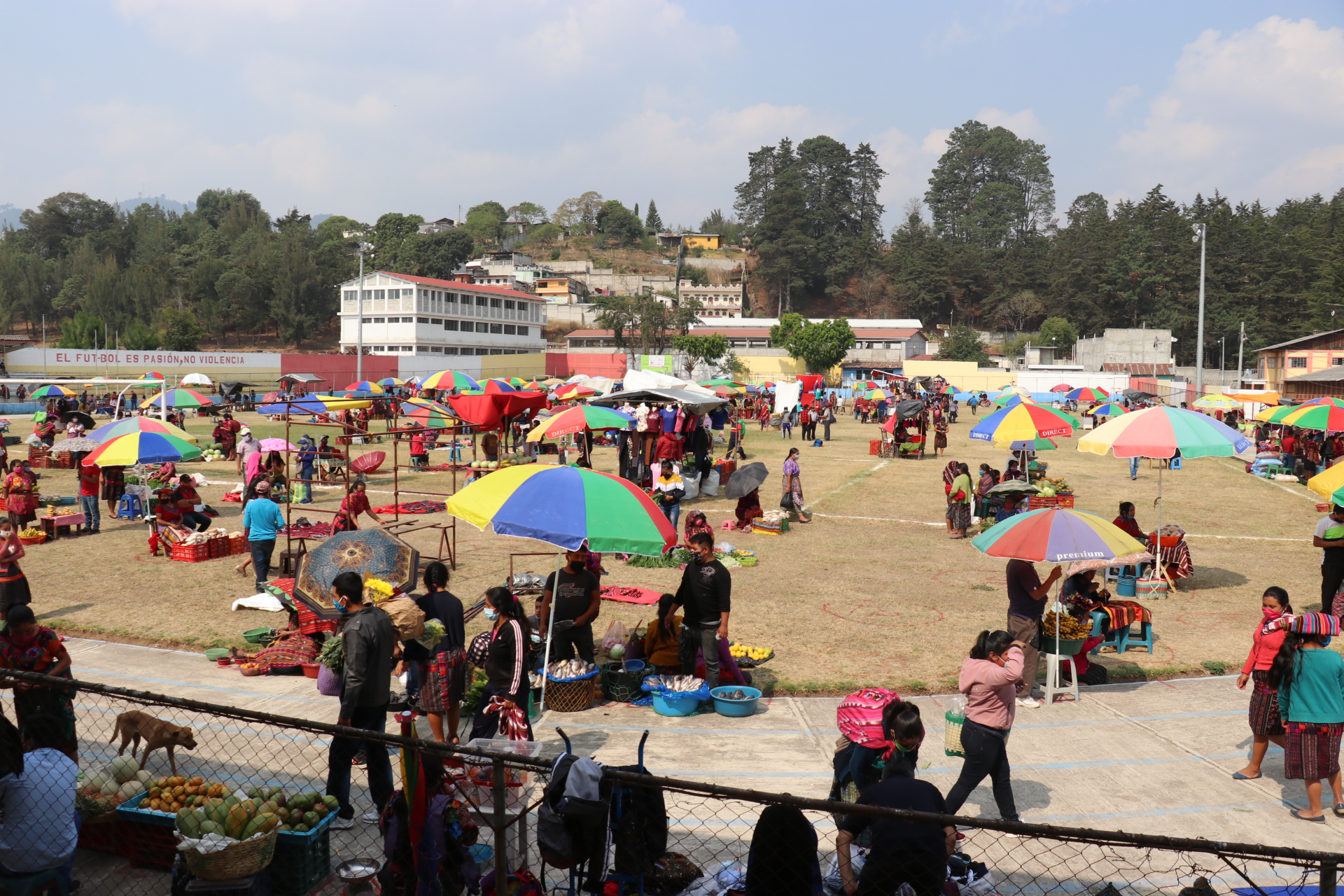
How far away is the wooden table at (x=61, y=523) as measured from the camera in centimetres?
1466

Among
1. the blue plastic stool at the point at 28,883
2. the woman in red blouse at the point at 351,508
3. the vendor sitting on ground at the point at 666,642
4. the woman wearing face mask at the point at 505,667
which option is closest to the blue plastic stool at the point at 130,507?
the woman in red blouse at the point at 351,508

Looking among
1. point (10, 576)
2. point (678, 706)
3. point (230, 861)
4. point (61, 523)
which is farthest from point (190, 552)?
point (230, 861)

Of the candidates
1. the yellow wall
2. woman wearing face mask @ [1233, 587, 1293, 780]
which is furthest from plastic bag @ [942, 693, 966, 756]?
the yellow wall

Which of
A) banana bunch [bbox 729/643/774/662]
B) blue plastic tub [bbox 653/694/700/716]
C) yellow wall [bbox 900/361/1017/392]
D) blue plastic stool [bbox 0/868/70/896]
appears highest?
yellow wall [bbox 900/361/1017/392]

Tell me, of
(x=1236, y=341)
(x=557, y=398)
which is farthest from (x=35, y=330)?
(x=1236, y=341)

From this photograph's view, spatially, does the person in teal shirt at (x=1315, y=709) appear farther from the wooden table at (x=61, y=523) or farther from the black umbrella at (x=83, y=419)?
the black umbrella at (x=83, y=419)

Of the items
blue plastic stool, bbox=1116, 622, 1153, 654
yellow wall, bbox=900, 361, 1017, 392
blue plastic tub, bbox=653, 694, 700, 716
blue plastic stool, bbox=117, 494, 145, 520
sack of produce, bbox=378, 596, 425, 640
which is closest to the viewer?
sack of produce, bbox=378, 596, 425, 640

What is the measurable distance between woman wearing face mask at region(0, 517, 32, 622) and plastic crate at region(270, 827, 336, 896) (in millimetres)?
5187

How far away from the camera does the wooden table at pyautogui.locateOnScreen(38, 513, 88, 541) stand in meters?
14.7

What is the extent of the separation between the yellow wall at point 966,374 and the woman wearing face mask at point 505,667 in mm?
70281

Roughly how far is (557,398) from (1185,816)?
932 inches

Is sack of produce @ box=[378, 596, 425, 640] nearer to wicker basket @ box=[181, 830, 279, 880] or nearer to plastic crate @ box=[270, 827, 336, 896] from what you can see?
plastic crate @ box=[270, 827, 336, 896]

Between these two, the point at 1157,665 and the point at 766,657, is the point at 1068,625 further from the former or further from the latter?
the point at 766,657

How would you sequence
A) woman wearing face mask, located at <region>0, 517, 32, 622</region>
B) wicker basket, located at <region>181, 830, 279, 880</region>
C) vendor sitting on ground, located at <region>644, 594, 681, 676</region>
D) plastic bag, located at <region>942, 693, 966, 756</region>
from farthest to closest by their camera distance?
woman wearing face mask, located at <region>0, 517, 32, 622</region> → vendor sitting on ground, located at <region>644, 594, 681, 676</region> → plastic bag, located at <region>942, 693, 966, 756</region> → wicker basket, located at <region>181, 830, 279, 880</region>
